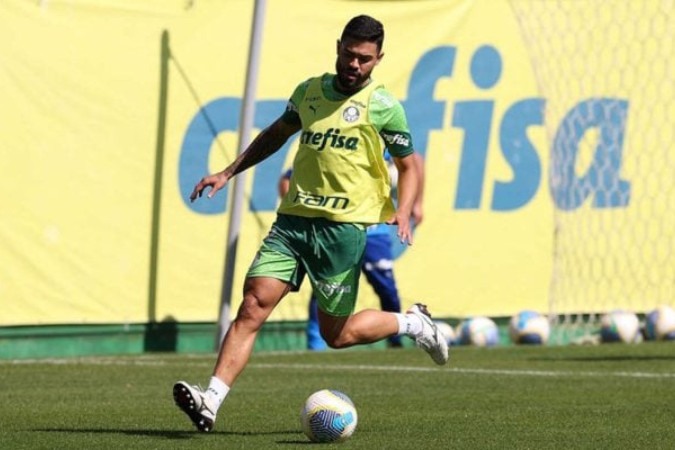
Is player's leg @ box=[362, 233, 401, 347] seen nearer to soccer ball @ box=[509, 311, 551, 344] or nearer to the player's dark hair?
soccer ball @ box=[509, 311, 551, 344]

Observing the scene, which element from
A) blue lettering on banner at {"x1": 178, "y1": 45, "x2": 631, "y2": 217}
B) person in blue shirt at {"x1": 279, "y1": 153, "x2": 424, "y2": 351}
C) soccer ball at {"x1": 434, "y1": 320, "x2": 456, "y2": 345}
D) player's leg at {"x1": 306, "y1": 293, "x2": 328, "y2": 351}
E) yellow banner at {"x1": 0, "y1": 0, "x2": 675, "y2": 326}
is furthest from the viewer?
soccer ball at {"x1": 434, "y1": 320, "x2": 456, "y2": 345}

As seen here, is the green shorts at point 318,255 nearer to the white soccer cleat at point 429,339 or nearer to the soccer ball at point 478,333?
the white soccer cleat at point 429,339

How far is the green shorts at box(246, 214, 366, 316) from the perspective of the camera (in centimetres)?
816

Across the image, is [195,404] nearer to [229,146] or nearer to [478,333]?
[229,146]

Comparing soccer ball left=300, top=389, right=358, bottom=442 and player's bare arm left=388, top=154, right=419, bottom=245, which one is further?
player's bare arm left=388, top=154, right=419, bottom=245

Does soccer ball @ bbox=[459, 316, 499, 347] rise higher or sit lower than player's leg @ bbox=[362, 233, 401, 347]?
lower

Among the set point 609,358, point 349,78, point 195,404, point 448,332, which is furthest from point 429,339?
point 448,332

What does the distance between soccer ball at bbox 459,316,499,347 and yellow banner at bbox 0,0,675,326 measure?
0.43 metres

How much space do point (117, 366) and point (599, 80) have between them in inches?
247

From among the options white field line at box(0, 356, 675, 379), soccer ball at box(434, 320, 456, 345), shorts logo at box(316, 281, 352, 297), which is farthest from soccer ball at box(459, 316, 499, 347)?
shorts logo at box(316, 281, 352, 297)

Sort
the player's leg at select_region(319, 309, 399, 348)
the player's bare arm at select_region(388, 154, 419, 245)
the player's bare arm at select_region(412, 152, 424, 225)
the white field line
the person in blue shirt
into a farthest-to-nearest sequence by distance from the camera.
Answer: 1. the person in blue shirt
2. the player's bare arm at select_region(412, 152, 424, 225)
3. the white field line
4. the player's leg at select_region(319, 309, 399, 348)
5. the player's bare arm at select_region(388, 154, 419, 245)

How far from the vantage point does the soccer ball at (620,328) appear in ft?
51.3

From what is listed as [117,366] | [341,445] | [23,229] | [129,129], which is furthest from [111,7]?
[341,445]

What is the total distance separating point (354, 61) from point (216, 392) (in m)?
1.66
